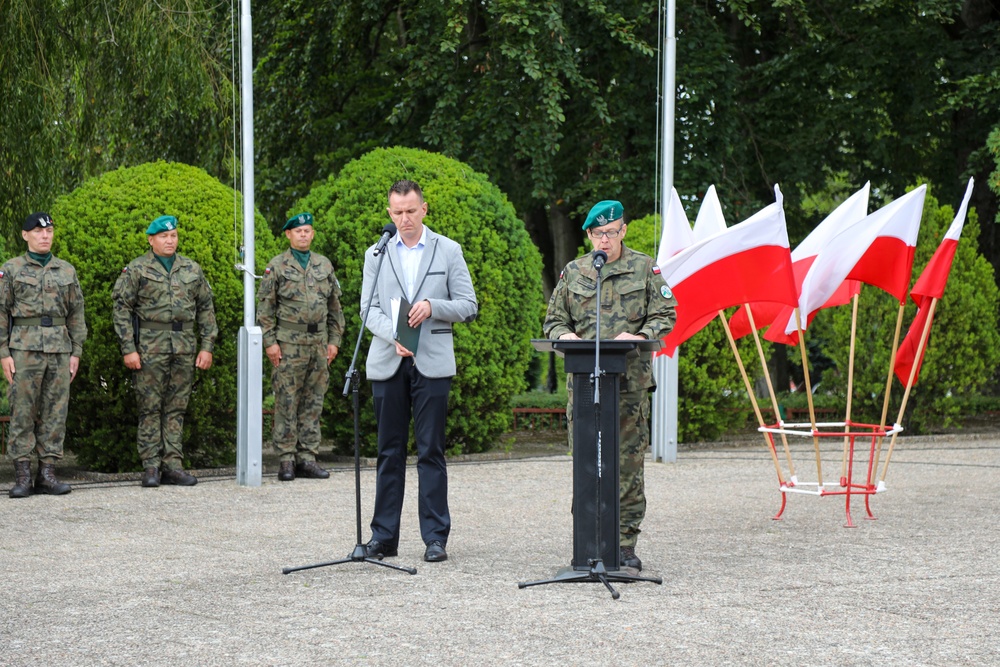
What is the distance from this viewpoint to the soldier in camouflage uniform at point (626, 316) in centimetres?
730

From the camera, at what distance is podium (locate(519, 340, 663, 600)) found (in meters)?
6.94

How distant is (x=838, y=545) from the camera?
8.13m

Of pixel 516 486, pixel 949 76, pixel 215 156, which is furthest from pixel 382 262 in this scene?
pixel 949 76

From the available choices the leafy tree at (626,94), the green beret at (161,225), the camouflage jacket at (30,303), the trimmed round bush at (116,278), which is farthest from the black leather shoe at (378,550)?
the leafy tree at (626,94)

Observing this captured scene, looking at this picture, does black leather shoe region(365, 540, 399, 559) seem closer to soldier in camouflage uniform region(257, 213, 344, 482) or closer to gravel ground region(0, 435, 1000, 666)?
gravel ground region(0, 435, 1000, 666)

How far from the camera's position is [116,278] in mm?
11477

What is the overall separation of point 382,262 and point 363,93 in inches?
463

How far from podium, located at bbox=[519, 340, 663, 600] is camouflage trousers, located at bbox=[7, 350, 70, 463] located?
198 inches

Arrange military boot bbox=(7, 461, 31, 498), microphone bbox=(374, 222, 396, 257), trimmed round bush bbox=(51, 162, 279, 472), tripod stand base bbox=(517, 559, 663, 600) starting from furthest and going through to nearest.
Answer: trimmed round bush bbox=(51, 162, 279, 472) < military boot bbox=(7, 461, 31, 498) < microphone bbox=(374, 222, 396, 257) < tripod stand base bbox=(517, 559, 663, 600)

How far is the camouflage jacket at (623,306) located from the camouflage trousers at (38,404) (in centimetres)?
483

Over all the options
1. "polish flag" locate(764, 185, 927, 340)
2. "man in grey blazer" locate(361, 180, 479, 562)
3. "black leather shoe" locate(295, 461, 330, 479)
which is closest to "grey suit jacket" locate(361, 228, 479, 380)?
"man in grey blazer" locate(361, 180, 479, 562)

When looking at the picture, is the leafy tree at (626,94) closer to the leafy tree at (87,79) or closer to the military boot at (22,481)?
the leafy tree at (87,79)

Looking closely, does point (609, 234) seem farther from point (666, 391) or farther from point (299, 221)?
point (666, 391)

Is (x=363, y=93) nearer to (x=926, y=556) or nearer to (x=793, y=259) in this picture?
(x=793, y=259)
